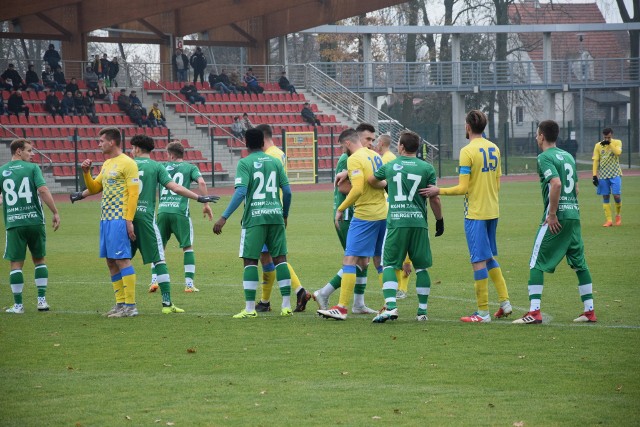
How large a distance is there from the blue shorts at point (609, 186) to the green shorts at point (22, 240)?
13.1 metres

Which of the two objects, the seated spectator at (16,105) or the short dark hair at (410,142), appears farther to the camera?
the seated spectator at (16,105)

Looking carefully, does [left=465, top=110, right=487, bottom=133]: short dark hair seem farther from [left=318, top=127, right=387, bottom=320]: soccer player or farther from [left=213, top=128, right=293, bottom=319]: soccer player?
[left=213, top=128, right=293, bottom=319]: soccer player

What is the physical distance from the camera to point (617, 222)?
20781mm

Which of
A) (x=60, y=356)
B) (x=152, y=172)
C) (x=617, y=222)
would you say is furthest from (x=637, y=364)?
(x=617, y=222)

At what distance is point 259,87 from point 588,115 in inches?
1697

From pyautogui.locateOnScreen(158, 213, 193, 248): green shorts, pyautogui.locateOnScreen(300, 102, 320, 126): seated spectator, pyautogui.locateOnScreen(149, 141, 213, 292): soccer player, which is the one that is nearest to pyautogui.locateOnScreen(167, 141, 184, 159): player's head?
pyautogui.locateOnScreen(149, 141, 213, 292): soccer player

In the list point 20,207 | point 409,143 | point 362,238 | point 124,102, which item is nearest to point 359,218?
point 362,238

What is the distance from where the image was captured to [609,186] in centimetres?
2052

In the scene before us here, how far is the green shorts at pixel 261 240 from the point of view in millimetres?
10141

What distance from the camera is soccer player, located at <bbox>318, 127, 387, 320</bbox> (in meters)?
10.1

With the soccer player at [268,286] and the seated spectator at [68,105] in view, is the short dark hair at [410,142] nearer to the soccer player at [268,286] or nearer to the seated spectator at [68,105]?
the soccer player at [268,286]


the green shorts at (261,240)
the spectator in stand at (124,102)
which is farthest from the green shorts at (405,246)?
the spectator in stand at (124,102)

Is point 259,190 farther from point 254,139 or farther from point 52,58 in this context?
point 52,58

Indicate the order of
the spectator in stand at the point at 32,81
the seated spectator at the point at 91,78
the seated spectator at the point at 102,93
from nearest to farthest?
the spectator in stand at the point at 32,81
the seated spectator at the point at 91,78
the seated spectator at the point at 102,93
